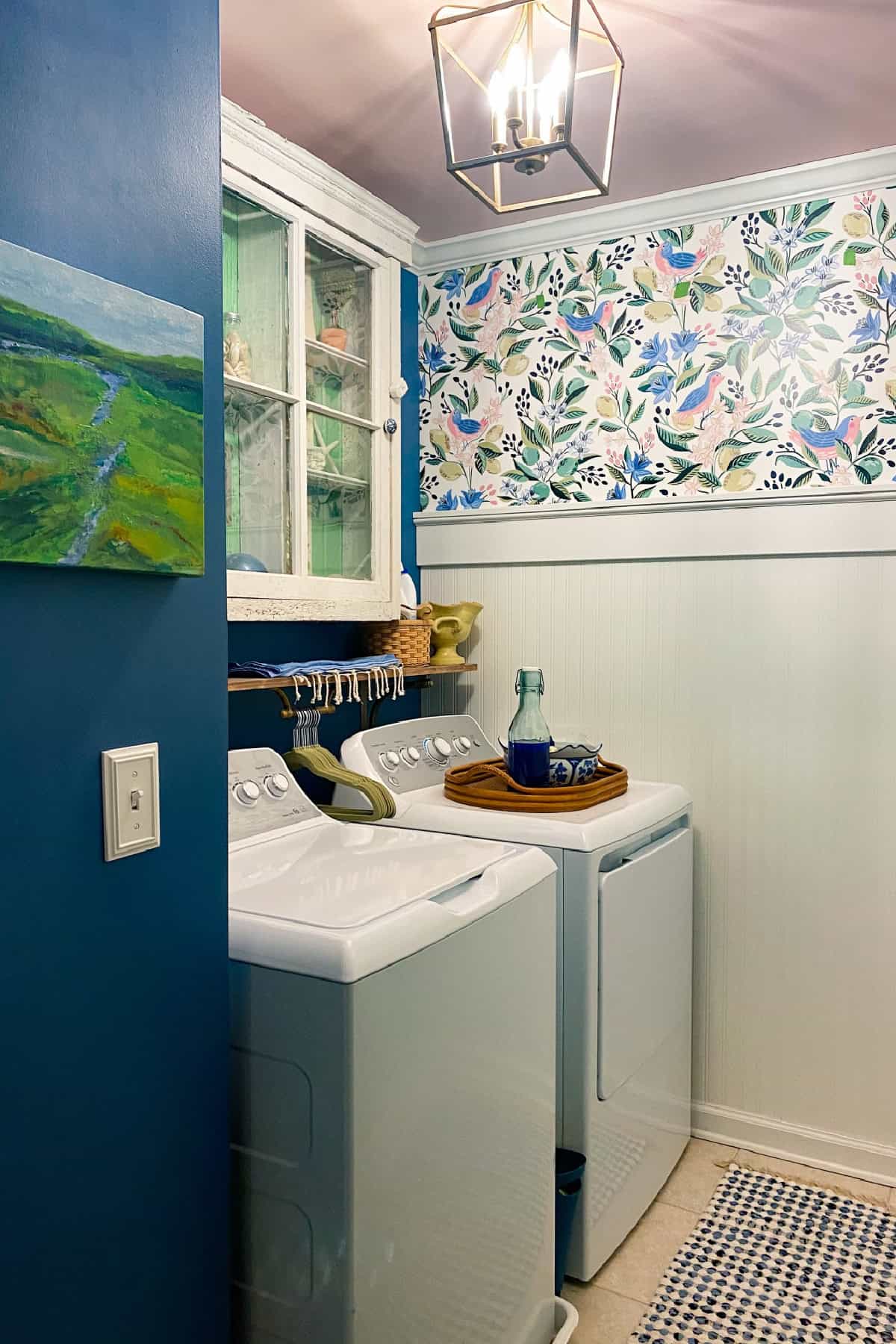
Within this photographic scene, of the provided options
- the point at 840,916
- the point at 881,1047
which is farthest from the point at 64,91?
the point at 881,1047

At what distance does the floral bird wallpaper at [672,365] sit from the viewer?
245cm

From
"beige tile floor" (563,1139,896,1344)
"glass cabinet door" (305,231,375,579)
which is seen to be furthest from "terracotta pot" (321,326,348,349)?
"beige tile floor" (563,1139,896,1344)

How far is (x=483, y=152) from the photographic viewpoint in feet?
7.76

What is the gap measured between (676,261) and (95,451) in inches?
79.2

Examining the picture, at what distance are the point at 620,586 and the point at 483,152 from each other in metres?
1.12

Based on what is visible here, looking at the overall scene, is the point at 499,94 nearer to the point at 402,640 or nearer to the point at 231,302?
the point at 231,302

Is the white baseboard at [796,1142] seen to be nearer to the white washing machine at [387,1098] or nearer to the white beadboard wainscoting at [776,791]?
the white beadboard wainscoting at [776,791]

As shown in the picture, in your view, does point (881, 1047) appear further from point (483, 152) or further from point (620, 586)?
point (483, 152)

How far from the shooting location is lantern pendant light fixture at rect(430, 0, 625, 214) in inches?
61.2

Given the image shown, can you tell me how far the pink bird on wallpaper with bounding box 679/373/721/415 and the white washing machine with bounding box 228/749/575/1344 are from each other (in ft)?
4.57

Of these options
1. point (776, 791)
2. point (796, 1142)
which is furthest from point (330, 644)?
point (796, 1142)

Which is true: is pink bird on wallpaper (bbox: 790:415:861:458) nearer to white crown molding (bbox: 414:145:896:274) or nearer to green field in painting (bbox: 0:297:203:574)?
white crown molding (bbox: 414:145:896:274)

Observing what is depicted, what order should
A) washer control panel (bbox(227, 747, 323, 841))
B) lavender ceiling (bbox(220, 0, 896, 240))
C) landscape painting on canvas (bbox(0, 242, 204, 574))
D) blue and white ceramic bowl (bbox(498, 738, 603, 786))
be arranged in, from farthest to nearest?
blue and white ceramic bowl (bbox(498, 738, 603, 786)), washer control panel (bbox(227, 747, 323, 841)), lavender ceiling (bbox(220, 0, 896, 240)), landscape painting on canvas (bbox(0, 242, 204, 574))

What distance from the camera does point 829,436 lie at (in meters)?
2.48
